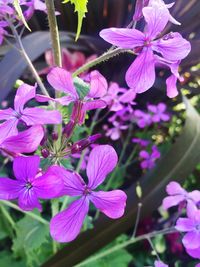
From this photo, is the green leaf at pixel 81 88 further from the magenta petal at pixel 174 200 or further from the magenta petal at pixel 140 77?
the magenta petal at pixel 174 200

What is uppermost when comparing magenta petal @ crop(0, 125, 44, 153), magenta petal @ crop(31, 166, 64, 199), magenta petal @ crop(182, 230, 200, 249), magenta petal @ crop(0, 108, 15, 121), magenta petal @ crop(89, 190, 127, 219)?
magenta petal @ crop(0, 108, 15, 121)

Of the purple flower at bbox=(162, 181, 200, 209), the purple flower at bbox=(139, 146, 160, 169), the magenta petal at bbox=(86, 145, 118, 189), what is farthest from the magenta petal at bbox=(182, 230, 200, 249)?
the purple flower at bbox=(139, 146, 160, 169)

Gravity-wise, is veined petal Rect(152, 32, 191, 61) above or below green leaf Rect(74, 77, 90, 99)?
above

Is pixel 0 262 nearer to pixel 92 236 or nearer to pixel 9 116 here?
pixel 92 236

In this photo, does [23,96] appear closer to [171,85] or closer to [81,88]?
[81,88]

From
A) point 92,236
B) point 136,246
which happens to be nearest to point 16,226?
point 92,236

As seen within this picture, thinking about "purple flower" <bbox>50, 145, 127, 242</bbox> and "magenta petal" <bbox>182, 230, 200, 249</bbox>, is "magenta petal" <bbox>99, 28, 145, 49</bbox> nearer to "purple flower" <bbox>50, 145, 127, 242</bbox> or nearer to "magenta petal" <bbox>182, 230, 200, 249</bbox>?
"purple flower" <bbox>50, 145, 127, 242</bbox>
